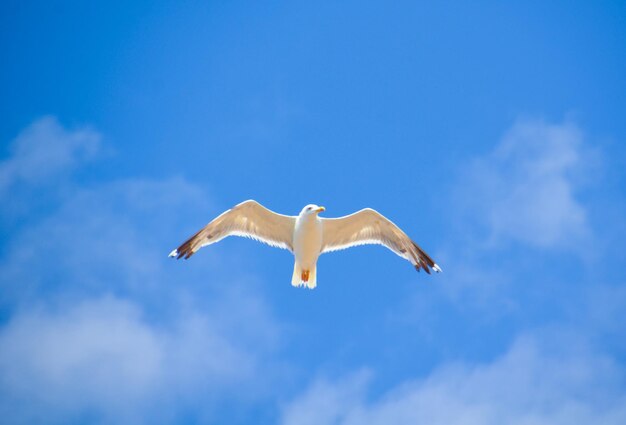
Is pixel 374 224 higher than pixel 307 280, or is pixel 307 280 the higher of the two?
pixel 374 224

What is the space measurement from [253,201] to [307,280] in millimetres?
1492

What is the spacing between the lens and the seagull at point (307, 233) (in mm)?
11742


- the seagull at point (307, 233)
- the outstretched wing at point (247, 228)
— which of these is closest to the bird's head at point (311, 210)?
the seagull at point (307, 233)

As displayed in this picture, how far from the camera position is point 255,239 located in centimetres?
1213

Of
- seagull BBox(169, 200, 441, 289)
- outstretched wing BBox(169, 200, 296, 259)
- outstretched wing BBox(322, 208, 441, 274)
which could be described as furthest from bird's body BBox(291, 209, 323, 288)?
outstretched wing BBox(322, 208, 441, 274)

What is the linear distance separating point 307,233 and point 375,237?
1406 mm

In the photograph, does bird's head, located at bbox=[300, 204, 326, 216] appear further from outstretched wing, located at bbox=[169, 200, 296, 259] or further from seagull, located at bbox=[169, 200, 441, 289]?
outstretched wing, located at bbox=[169, 200, 296, 259]

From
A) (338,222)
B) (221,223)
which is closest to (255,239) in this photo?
(221,223)

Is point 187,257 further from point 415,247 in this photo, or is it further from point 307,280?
point 415,247

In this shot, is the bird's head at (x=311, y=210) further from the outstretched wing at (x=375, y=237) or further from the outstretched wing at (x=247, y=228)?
the outstretched wing at (x=375, y=237)

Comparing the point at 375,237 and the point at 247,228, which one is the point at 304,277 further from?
the point at 375,237

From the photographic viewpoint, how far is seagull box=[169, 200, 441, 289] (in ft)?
38.5

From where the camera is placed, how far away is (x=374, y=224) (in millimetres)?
12383

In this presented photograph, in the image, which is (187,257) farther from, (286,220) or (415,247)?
(415,247)
